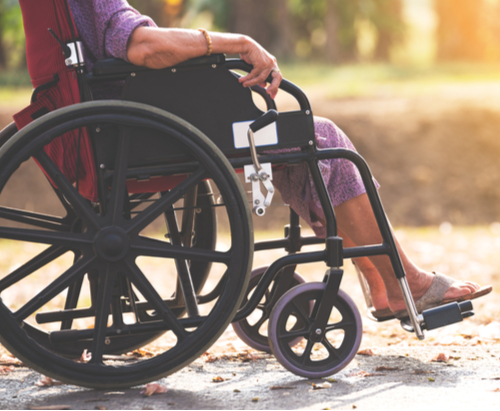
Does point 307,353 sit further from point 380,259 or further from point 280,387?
point 380,259

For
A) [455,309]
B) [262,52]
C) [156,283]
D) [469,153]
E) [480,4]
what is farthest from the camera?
[480,4]

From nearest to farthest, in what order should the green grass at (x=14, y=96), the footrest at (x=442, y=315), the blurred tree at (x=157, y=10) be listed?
the footrest at (x=442, y=315)
the green grass at (x=14, y=96)
the blurred tree at (x=157, y=10)

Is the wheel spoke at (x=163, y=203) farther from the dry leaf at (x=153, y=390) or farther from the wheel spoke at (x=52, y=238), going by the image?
the dry leaf at (x=153, y=390)

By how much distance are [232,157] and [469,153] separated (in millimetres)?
7436

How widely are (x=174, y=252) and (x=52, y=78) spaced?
0.70 meters

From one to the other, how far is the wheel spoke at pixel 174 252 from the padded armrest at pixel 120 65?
1.74 feet

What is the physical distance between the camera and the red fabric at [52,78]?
1979 millimetres

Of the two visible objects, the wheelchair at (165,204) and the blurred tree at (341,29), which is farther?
the blurred tree at (341,29)

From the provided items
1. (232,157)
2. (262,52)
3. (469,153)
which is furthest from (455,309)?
(469,153)

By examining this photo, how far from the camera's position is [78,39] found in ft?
6.46

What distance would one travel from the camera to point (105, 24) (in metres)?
1.99

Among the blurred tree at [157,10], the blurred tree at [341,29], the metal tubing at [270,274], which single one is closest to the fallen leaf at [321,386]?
the metal tubing at [270,274]

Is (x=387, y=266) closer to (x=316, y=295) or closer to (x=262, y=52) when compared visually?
(x=316, y=295)

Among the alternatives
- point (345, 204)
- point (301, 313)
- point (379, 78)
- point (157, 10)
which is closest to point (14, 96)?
point (157, 10)
